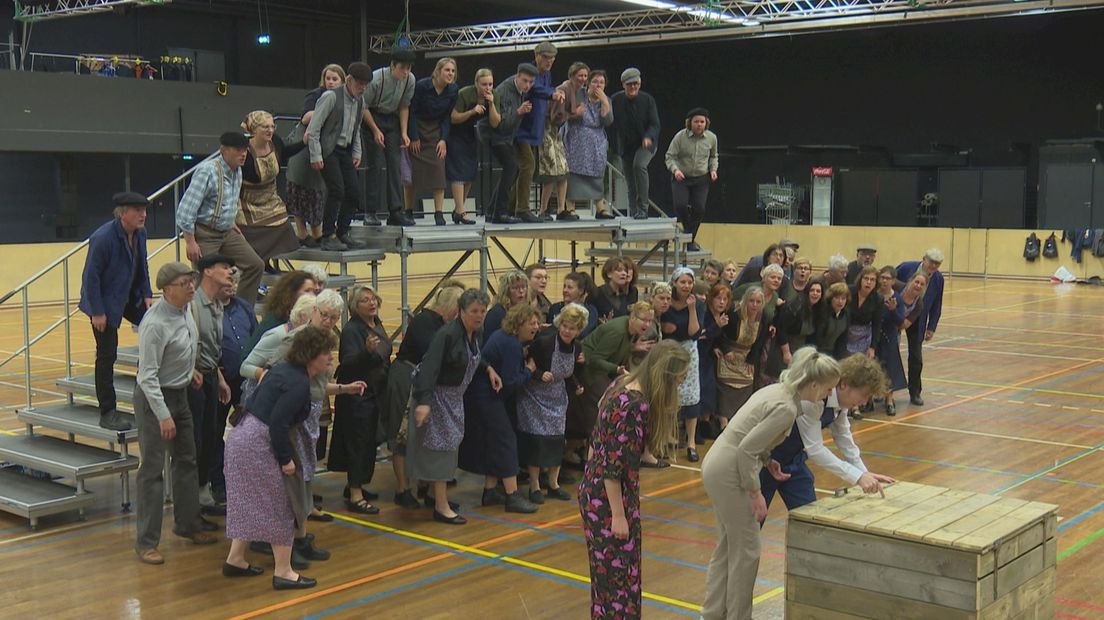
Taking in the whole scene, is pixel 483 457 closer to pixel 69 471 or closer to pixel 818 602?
pixel 69 471

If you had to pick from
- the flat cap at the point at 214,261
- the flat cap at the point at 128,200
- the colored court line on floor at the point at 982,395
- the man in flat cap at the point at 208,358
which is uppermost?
the flat cap at the point at 128,200

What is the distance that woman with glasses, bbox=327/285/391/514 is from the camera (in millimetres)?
7785

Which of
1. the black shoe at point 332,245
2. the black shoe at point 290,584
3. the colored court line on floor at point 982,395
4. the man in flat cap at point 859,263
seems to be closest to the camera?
the black shoe at point 290,584

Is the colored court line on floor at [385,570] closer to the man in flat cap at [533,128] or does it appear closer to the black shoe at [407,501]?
Answer: the black shoe at [407,501]

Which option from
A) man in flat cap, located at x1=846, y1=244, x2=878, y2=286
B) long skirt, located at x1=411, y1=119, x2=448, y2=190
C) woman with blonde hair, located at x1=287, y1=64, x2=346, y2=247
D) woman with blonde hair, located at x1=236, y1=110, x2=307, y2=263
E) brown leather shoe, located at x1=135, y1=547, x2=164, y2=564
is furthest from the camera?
man in flat cap, located at x1=846, y1=244, x2=878, y2=286

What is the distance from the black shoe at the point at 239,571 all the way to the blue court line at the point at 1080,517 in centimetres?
503

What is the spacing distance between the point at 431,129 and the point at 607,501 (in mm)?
6062

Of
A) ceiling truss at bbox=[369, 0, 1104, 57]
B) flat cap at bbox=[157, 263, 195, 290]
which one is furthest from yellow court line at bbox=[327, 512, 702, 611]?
ceiling truss at bbox=[369, 0, 1104, 57]

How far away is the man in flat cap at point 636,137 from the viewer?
12727 millimetres

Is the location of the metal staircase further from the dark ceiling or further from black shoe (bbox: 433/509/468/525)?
the dark ceiling

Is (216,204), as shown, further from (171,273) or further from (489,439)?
(489,439)

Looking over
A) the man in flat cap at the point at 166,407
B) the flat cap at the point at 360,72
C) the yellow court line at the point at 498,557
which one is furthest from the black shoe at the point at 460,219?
the man in flat cap at the point at 166,407

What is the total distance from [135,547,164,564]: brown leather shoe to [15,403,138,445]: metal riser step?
41.1 inches

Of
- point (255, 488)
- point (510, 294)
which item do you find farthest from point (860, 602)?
point (510, 294)
